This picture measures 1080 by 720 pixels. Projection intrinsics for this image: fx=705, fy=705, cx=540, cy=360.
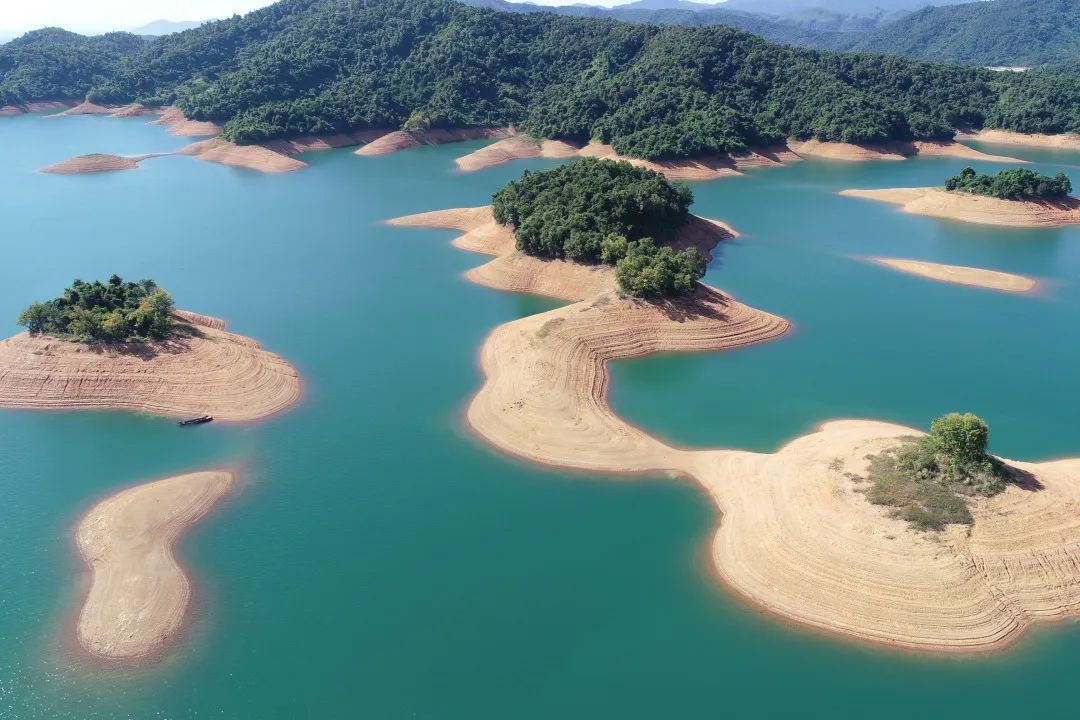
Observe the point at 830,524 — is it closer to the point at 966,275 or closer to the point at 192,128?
the point at 966,275

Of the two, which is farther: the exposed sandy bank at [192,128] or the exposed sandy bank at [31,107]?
the exposed sandy bank at [31,107]

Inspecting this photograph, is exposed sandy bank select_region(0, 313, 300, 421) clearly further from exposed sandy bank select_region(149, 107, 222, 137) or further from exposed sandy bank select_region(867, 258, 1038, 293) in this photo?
exposed sandy bank select_region(149, 107, 222, 137)

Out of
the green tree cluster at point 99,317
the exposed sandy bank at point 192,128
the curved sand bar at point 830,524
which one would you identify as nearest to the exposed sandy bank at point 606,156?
the exposed sandy bank at point 192,128

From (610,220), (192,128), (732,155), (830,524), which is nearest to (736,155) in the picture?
(732,155)

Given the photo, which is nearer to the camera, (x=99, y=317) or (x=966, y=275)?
(x=99, y=317)

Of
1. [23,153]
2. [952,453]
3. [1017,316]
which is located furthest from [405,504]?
[23,153]

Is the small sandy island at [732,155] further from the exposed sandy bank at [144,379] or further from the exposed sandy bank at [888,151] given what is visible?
the exposed sandy bank at [144,379]

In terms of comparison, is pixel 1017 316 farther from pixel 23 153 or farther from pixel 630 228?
pixel 23 153
